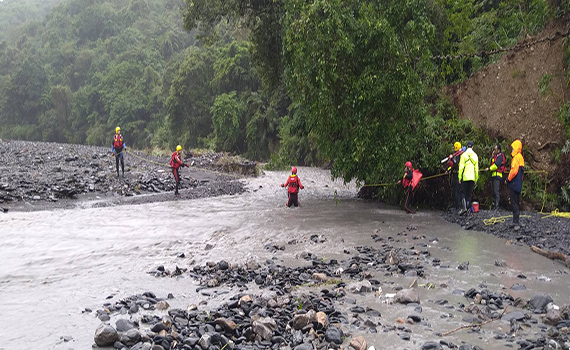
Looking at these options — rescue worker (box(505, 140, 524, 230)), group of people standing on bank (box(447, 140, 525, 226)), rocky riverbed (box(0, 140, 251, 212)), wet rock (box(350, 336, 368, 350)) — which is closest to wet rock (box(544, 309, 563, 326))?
wet rock (box(350, 336, 368, 350))

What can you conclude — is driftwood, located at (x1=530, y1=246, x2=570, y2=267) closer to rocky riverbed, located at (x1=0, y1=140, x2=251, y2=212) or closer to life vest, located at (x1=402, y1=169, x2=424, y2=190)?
life vest, located at (x1=402, y1=169, x2=424, y2=190)

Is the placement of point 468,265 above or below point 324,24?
below

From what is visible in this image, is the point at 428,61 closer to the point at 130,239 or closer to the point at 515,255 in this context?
the point at 515,255

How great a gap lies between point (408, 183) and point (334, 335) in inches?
389

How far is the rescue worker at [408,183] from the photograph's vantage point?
47.0ft

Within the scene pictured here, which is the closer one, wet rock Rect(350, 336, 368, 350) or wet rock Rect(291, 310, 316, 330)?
wet rock Rect(350, 336, 368, 350)

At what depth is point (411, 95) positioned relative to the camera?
13.9 metres

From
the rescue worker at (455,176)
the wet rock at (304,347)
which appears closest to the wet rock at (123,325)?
the wet rock at (304,347)

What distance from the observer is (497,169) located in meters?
13.5

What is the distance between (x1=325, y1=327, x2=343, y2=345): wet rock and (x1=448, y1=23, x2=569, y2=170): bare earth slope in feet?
37.1

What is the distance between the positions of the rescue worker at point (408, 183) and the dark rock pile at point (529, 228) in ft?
4.63

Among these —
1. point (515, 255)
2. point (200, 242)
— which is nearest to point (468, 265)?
point (515, 255)

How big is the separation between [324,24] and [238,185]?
11.5 m

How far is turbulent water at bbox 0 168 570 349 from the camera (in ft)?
20.4
